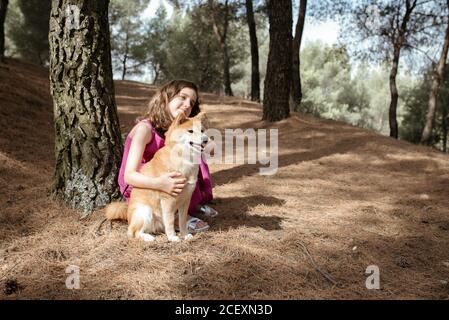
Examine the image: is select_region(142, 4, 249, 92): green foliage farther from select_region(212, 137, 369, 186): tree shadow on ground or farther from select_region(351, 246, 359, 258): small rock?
select_region(351, 246, 359, 258): small rock

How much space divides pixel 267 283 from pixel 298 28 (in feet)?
47.1

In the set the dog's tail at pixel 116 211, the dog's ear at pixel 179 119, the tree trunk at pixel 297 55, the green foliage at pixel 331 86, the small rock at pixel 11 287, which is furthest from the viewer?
the green foliage at pixel 331 86

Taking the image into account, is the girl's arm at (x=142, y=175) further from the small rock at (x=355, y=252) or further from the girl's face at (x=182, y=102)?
the small rock at (x=355, y=252)

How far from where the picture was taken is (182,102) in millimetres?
4129

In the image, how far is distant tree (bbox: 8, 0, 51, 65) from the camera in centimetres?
2481

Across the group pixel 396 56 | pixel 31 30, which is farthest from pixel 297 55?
pixel 31 30

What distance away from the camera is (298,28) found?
51.1 feet

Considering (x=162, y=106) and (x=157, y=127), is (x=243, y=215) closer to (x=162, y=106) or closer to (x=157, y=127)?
(x=157, y=127)

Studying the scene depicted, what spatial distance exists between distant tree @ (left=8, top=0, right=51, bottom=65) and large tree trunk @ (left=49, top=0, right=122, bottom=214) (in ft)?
75.4

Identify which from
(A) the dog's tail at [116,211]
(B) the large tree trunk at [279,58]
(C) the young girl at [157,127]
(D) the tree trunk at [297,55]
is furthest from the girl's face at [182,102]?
(D) the tree trunk at [297,55]

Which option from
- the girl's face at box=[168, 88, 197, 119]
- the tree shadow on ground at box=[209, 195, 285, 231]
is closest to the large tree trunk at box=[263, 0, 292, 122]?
the tree shadow on ground at box=[209, 195, 285, 231]

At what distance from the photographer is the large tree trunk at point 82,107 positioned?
14.0ft

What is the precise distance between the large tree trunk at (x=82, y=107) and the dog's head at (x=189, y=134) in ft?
4.29

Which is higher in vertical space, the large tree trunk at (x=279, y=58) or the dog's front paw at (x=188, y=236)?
the large tree trunk at (x=279, y=58)
